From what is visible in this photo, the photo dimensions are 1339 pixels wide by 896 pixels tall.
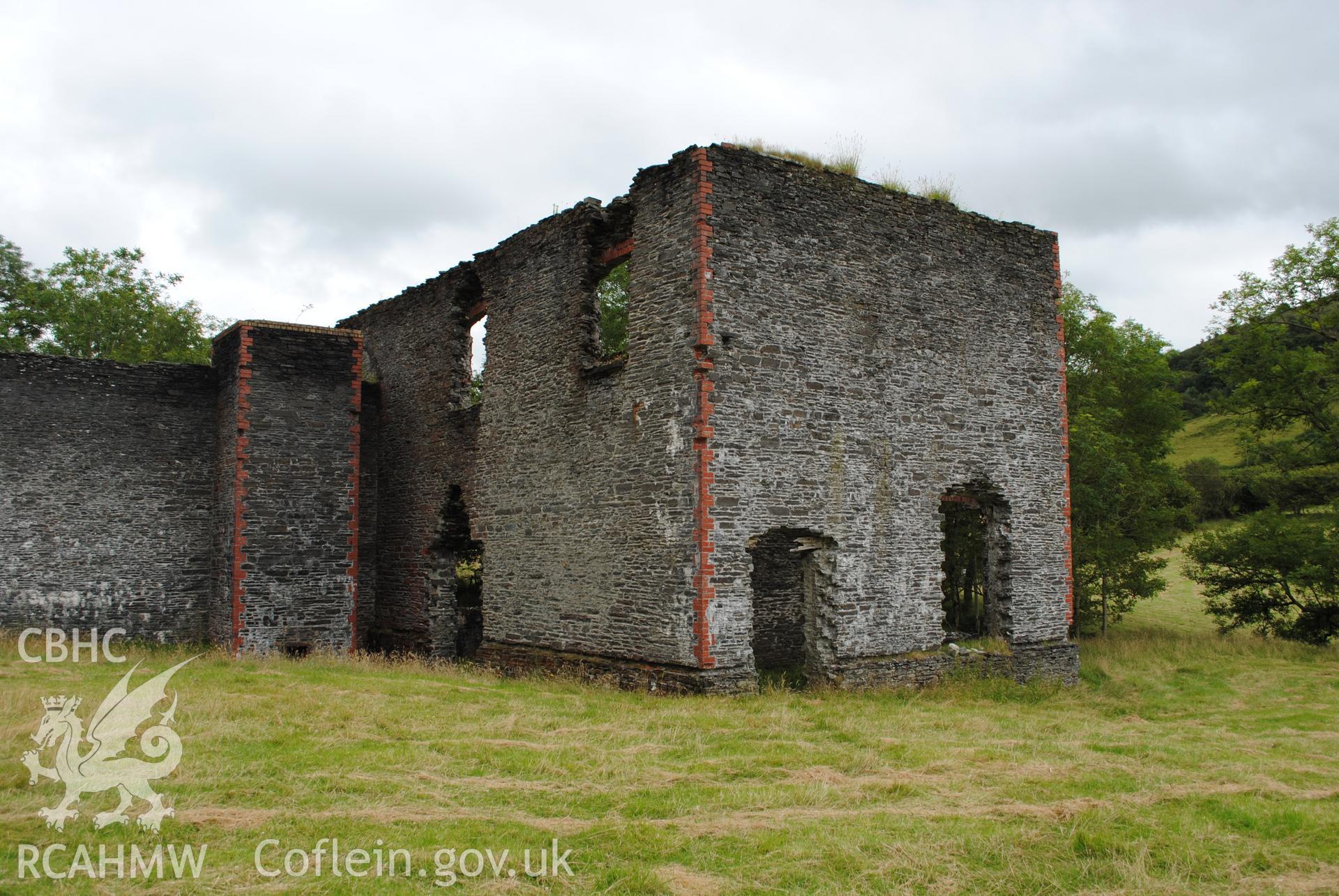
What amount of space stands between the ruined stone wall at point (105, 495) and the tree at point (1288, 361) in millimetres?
21261

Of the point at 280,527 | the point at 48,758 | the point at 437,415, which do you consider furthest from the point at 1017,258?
the point at 48,758

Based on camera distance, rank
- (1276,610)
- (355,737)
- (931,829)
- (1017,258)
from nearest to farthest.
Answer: (931,829)
(355,737)
(1017,258)
(1276,610)

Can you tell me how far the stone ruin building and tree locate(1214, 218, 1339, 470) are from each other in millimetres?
→ 8781

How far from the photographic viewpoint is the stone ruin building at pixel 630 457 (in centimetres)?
1155

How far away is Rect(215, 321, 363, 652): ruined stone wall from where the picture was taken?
49.3ft

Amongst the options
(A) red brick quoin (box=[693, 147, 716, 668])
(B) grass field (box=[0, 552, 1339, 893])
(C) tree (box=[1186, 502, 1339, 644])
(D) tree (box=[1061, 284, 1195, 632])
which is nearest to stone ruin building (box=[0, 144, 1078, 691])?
(A) red brick quoin (box=[693, 147, 716, 668])

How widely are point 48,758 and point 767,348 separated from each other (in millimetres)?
8359

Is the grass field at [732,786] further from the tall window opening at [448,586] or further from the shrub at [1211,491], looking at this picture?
the shrub at [1211,491]

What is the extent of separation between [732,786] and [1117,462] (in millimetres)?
16924

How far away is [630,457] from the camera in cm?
1209

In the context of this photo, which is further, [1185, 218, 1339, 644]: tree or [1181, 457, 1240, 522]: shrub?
[1181, 457, 1240, 522]: shrub

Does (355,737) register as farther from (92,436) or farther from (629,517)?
(92,436)

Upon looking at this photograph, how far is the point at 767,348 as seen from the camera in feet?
38.5

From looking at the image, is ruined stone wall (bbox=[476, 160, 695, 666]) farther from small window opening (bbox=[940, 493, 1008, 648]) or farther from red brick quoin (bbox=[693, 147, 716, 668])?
small window opening (bbox=[940, 493, 1008, 648])
